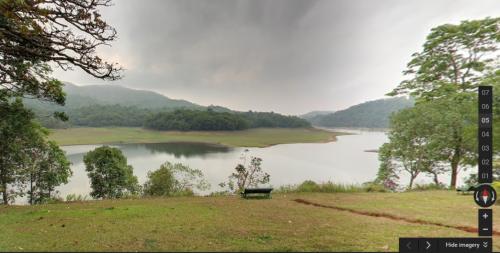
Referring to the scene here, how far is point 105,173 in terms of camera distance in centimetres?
1141

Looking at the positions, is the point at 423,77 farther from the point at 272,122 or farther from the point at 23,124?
the point at 272,122

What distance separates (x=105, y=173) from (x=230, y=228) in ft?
37.1

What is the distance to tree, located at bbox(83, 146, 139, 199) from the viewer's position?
1133cm

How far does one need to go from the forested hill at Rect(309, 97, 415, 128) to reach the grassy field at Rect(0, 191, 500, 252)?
146 meters

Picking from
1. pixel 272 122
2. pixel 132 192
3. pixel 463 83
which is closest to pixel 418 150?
pixel 463 83

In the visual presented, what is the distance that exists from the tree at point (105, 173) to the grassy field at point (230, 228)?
6.29 meters

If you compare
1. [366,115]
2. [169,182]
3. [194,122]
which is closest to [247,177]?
[169,182]

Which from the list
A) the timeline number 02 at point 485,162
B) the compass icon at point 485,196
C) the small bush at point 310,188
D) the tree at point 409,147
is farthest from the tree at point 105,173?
the tree at point 409,147

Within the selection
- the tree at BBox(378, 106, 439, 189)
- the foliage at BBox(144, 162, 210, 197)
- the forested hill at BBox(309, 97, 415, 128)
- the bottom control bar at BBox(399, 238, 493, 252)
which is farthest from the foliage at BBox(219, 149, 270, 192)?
the forested hill at BBox(309, 97, 415, 128)

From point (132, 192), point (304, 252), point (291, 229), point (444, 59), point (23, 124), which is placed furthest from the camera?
point (132, 192)

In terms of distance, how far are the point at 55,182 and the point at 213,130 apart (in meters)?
63.2

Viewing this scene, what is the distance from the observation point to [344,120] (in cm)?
15688

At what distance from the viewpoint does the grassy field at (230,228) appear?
315cm

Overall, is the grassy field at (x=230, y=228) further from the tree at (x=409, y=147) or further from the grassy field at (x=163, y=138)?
the grassy field at (x=163, y=138)
